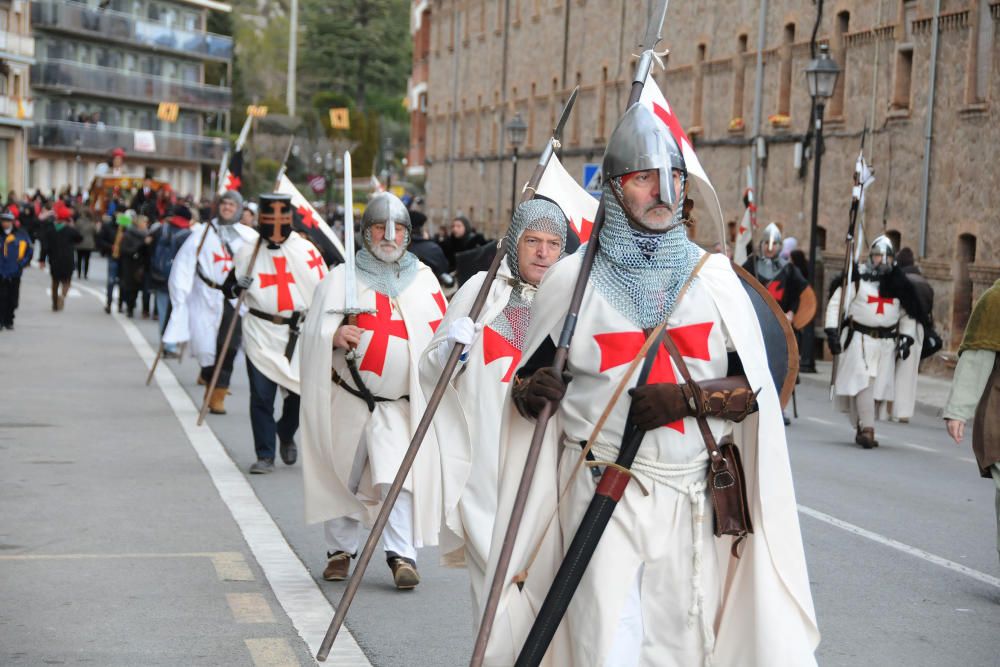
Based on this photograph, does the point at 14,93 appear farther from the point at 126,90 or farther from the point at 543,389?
the point at 543,389

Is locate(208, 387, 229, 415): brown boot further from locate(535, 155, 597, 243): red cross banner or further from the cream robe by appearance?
locate(535, 155, 597, 243): red cross banner

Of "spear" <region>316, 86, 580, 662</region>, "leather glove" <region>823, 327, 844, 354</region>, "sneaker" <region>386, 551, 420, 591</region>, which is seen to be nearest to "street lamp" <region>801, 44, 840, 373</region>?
"leather glove" <region>823, 327, 844, 354</region>

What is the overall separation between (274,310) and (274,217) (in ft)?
2.40

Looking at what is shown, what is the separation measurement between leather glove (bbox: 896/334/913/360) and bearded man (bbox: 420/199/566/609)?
9.47 metres

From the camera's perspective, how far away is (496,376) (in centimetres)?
754

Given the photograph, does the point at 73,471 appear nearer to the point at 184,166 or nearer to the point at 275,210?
the point at 275,210

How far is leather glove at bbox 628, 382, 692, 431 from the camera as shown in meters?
4.83

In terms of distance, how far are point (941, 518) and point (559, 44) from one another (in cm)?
3943

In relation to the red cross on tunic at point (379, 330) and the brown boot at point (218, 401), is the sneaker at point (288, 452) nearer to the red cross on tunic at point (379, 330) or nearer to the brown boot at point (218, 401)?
the brown boot at point (218, 401)

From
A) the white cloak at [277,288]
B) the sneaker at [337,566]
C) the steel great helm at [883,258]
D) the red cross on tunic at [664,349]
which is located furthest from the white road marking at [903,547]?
the steel great helm at [883,258]

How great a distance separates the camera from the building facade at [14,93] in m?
78.9

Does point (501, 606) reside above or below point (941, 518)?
above

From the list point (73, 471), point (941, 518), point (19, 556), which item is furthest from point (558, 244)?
point (73, 471)

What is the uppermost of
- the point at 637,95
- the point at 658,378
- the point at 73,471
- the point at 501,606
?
the point at 637,95
